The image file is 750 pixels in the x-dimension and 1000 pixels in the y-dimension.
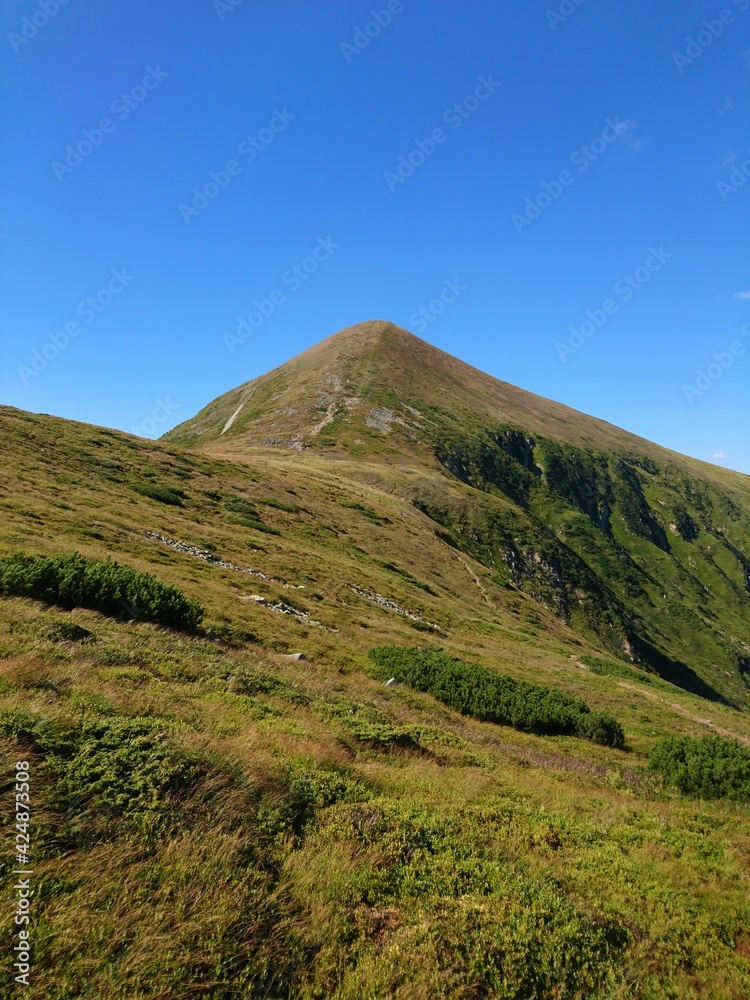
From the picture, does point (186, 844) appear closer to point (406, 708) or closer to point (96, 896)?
point (96, 896)

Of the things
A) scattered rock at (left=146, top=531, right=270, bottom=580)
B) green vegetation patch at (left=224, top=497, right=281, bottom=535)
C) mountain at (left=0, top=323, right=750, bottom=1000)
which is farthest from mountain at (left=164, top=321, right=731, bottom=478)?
mountain at (left=0, top=323, right=750, bottom=1000)

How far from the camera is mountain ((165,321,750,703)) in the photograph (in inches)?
2928

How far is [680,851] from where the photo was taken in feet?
27.1

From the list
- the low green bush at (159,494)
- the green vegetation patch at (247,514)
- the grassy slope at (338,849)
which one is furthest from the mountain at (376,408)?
the grassy slope at (338,849)

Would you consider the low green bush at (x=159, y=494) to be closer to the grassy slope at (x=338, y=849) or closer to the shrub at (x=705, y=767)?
the grassy slope at (x=338, y=849)

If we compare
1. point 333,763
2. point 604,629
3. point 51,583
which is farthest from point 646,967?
point 604,629

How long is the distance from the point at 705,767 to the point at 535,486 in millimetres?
105145

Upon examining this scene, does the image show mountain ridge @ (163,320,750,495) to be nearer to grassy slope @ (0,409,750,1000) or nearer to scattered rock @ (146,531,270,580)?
scattered rock @ (146,531,270,580)

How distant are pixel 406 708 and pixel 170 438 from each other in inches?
5050

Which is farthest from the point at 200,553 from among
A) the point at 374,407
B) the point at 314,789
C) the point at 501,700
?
the point at 374,407

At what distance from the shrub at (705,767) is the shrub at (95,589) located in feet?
48.3

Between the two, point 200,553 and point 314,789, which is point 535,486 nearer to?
point 200,553

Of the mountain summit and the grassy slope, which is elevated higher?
the mountain summit

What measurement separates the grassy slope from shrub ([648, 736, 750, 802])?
0.82m
